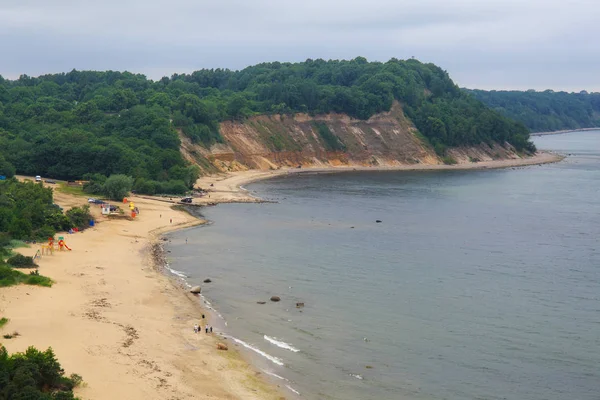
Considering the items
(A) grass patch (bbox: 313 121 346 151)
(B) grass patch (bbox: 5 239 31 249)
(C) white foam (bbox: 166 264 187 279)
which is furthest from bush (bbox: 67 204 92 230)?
(A) grass patch (bbox: 313 121 346 151)

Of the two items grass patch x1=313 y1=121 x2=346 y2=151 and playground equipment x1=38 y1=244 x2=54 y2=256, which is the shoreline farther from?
playground equipment x1=38 y1=244 x2=54 y2=256

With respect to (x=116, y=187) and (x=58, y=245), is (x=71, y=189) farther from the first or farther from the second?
(x=58, y=245)

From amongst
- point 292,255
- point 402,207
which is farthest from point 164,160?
point 292,255

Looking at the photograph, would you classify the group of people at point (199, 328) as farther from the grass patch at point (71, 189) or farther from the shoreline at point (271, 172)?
the shoreline at point (271, 172)

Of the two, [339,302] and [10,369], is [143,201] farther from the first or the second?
[10,369]

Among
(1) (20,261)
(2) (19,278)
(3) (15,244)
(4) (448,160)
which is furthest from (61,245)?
(4) (448,160)

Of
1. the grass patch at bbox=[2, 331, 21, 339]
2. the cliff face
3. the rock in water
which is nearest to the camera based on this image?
the grass patch at bbox=[2, 331, 21, 339]

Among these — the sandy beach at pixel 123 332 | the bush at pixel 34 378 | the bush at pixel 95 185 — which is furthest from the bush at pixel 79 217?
the bush at pixel 34 378
